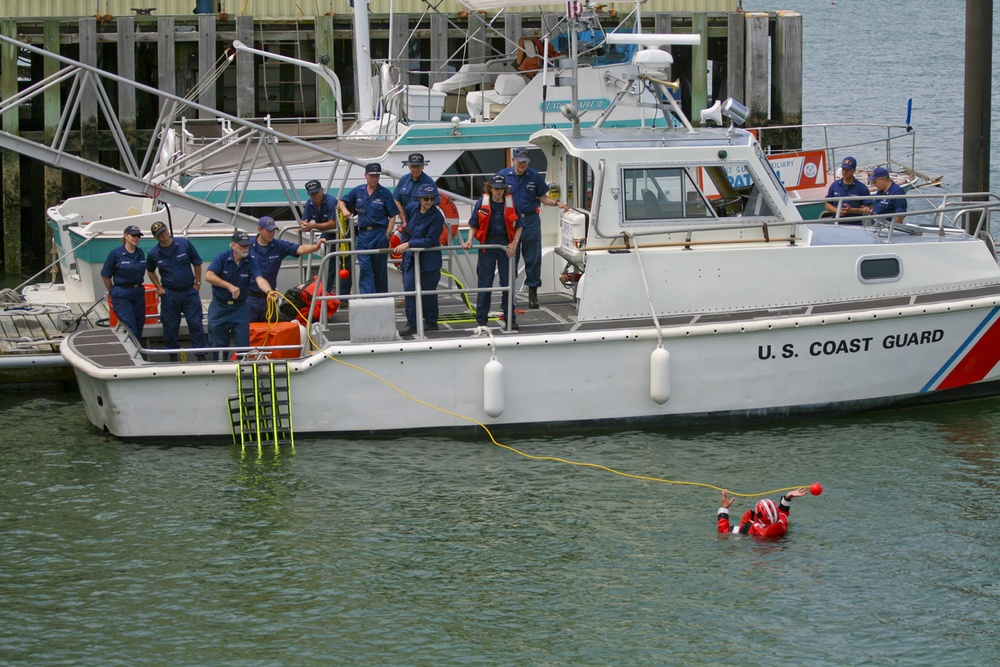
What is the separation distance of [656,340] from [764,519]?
7.30ft

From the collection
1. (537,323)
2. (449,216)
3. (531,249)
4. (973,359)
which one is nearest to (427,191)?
(531,249)

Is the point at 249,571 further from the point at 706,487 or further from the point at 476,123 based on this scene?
the point at 476,123

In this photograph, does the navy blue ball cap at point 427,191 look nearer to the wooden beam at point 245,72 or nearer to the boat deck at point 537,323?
the boat deck at point 537,323

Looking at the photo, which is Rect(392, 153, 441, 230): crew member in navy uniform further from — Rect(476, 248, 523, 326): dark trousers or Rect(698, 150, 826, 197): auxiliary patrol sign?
Rect(698, 150, 826, 197): auxiliary patrol sign

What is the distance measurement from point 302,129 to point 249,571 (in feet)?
39.7

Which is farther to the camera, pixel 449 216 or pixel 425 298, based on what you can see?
pixel 449 216

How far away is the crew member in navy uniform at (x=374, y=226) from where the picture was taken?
37.0 ft

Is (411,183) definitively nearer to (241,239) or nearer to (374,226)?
(374,226)

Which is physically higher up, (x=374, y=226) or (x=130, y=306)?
(x=374, y=226)

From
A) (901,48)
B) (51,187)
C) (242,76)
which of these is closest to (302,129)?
(242,76)

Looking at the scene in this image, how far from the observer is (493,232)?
35.2ft

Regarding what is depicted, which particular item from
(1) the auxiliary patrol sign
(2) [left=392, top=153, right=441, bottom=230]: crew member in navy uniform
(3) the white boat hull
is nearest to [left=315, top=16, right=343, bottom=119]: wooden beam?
(1) the auxiliary patrol sign

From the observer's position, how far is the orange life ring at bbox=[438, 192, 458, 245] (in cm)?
1243

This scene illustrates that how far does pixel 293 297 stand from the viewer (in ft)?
36.5
